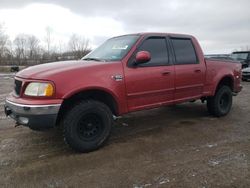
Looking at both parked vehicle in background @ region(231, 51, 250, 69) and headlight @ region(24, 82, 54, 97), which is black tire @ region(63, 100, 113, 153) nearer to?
headlight @ region(24, 82, 54, 97)

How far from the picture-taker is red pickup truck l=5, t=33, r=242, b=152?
11.5ft

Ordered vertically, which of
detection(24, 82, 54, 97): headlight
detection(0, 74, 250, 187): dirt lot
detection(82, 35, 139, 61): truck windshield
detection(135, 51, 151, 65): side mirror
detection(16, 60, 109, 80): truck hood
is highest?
detection(82, 35, 139, 61): truck windshield

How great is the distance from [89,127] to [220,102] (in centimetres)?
362

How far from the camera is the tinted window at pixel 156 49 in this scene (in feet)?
14.8

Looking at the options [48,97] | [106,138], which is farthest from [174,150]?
[48,97]

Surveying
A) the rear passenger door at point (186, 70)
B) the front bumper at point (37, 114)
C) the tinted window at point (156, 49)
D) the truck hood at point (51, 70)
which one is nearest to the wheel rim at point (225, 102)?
the rear passenger door at point (186, 70)

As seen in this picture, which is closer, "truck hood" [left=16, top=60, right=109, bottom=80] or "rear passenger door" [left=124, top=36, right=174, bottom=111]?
"truck hood" [left=16, top=60, right=109, bottom=80]

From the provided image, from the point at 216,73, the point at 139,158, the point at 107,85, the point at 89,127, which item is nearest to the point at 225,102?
the point at 216,73

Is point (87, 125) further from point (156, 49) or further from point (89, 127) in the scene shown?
point (156, 49)

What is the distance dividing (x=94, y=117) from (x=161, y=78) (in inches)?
58.5

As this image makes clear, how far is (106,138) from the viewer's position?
4031mm

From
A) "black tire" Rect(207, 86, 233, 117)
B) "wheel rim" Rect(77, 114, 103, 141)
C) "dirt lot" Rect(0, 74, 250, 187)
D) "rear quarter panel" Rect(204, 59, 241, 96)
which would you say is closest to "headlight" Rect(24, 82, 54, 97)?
"wheel rim" Rect(77, 114, 103, 141)

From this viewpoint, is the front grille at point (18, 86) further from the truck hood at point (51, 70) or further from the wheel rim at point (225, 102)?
the wheel rim at point (225, 102)

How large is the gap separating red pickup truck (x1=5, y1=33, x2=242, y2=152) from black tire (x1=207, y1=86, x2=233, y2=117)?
0.40m
